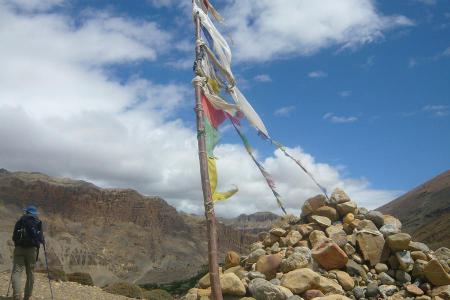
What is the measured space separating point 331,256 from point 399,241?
1862 millimetres

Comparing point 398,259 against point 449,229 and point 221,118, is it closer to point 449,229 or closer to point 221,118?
point 221,118

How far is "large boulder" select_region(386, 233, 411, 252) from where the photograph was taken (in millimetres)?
13602

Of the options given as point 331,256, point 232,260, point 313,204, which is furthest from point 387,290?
point 232,260

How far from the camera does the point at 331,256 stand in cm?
1326

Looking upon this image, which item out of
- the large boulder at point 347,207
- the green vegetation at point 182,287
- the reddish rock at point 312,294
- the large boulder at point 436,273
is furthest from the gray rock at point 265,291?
the green vegetation at point 182,287

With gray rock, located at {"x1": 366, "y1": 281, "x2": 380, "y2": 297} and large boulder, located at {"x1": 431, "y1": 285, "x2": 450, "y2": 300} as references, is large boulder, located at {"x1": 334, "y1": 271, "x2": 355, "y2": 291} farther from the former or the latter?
large boulder, located at {"x1": 431, "y1": 285, "x2": 450, "y2": 300}

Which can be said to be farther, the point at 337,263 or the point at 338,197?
the point at 338,197

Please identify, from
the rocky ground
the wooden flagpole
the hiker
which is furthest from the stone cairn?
the rocky ground

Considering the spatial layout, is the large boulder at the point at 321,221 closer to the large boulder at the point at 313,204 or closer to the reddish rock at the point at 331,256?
the large boulder at the point at 313,204

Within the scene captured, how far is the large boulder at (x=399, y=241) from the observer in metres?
13.6

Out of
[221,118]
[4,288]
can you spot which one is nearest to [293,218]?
[221,118]

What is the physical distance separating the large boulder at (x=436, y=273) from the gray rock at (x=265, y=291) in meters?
3.99

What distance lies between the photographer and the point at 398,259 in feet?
44.5

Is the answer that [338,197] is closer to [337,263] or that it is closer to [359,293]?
[337,263]
